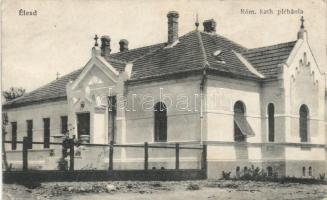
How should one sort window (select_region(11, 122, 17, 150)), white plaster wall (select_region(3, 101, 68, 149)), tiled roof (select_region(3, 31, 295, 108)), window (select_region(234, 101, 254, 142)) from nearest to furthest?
tiled roof (select_region(3, 31, 295, 108)) < window (select_region(234, 101, 254, 142)) < white plaster wall (select_region(3, 101, 68, 149)) < window (select_region(11, 122, 17, 150))

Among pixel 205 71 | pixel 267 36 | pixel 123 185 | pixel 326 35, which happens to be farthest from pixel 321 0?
pixel 123 185

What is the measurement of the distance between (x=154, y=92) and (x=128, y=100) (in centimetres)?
148

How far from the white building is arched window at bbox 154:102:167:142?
0.13ft

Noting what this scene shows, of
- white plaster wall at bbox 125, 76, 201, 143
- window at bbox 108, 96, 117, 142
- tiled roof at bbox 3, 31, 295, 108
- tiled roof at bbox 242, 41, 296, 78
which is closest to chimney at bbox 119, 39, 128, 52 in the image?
tiled roof at bbox 3, 31, 295, 108

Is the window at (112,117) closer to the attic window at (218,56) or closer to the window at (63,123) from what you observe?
the window at (63,123)

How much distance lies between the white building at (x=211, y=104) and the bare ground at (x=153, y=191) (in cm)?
446

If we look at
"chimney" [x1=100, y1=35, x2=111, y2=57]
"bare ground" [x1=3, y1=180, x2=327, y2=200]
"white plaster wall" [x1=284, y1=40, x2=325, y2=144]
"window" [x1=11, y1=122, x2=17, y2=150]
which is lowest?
"bare ground" [x1=3, y1=180, x2=327, y2=200]

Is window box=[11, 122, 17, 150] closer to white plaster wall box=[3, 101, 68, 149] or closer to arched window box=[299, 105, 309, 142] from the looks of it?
white plaster wall box=[3, 101, 68, 149]

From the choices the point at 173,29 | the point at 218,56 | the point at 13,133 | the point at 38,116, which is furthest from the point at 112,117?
the point at 13,133

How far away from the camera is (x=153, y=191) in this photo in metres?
15.7

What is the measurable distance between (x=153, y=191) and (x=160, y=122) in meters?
7.69

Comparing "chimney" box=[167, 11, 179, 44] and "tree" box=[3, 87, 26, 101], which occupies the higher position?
"chimney" box=[167, 11, 179, 44]

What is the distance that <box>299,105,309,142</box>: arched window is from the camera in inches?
961

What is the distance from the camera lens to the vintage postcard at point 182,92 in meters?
18.3
